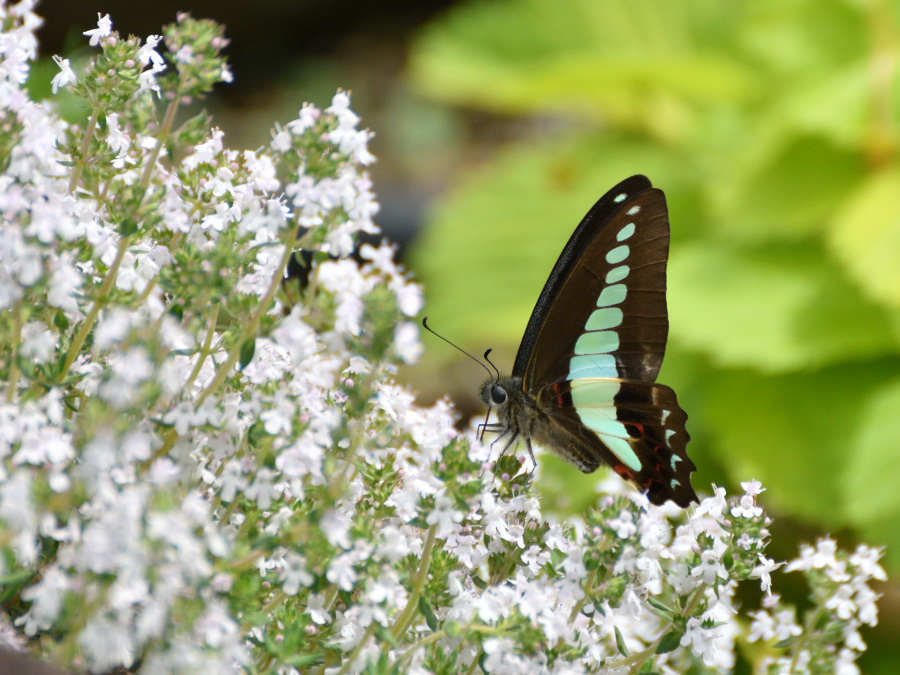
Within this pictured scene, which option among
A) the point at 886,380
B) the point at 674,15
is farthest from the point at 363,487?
the point at 674,15

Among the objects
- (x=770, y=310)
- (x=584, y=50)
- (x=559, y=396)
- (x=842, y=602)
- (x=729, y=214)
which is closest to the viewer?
(x=842, y=602)

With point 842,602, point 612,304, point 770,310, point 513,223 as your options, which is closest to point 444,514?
point 842,602

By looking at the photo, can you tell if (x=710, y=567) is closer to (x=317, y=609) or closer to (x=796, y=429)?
(x=317, y=609)

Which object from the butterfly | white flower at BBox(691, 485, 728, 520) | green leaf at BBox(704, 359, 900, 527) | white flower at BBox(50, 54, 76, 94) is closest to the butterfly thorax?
the butterfly

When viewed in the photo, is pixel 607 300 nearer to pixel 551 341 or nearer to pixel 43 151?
pixel 551 341

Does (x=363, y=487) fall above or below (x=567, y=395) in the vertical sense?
below

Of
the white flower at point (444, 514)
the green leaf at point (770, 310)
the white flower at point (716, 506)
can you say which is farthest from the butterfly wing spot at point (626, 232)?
the green leaf at point (770, 310)

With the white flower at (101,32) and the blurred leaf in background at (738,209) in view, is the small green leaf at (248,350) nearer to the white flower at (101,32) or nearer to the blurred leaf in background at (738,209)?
the white flower at (101,32)

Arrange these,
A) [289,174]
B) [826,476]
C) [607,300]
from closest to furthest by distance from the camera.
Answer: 1. [289,174]
2. [607,300]
3. [826,476]
